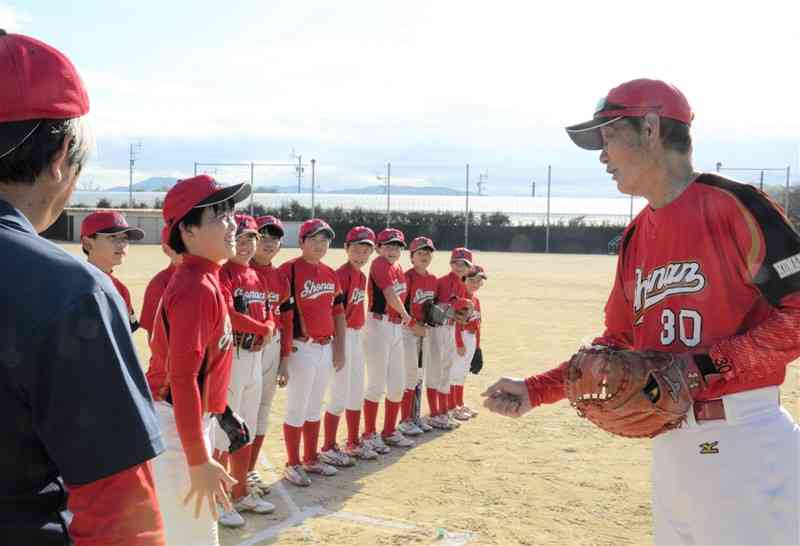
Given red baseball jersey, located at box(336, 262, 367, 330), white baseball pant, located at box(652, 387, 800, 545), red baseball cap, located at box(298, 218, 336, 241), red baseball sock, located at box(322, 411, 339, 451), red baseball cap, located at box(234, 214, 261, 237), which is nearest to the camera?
white baseball pant, located at box(652, 387, 800, 545)

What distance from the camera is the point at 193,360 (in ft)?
9.62

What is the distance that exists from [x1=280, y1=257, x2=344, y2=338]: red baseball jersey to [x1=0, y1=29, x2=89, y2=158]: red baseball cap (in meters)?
4.66

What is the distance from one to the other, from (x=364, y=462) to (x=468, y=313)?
7.29 ft

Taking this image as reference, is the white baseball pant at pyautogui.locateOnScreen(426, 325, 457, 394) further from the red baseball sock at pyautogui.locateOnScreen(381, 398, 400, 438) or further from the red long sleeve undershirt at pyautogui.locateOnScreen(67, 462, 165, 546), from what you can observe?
the red long sleeve undershirt at pyautogui.locateOnScreen(67, 462, 165, 546)

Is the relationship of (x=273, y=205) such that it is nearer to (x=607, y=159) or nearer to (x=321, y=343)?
(x=321, y=343)

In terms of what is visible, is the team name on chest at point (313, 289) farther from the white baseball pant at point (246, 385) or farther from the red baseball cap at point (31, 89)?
the red baseball cap at point (31, 89)

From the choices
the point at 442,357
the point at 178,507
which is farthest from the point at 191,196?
the point at 442,357

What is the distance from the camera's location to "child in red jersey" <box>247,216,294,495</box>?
5895 millimetres

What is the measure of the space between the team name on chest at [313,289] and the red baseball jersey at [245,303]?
54cm

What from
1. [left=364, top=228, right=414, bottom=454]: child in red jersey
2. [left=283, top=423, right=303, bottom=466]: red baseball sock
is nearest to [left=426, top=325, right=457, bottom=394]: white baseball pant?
[left=364, top=228, right=414, bottom=454]: child in red jersey

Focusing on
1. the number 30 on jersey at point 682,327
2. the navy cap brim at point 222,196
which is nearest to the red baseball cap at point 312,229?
the navy cap brim at point 222,196

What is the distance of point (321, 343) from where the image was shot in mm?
6125

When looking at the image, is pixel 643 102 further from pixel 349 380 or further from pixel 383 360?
pixel 383 360

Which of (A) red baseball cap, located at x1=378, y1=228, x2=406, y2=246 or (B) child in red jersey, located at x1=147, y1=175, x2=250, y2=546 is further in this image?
(A) red baseball cap, located at x1=378, y1=228, x2=406, y2=246
